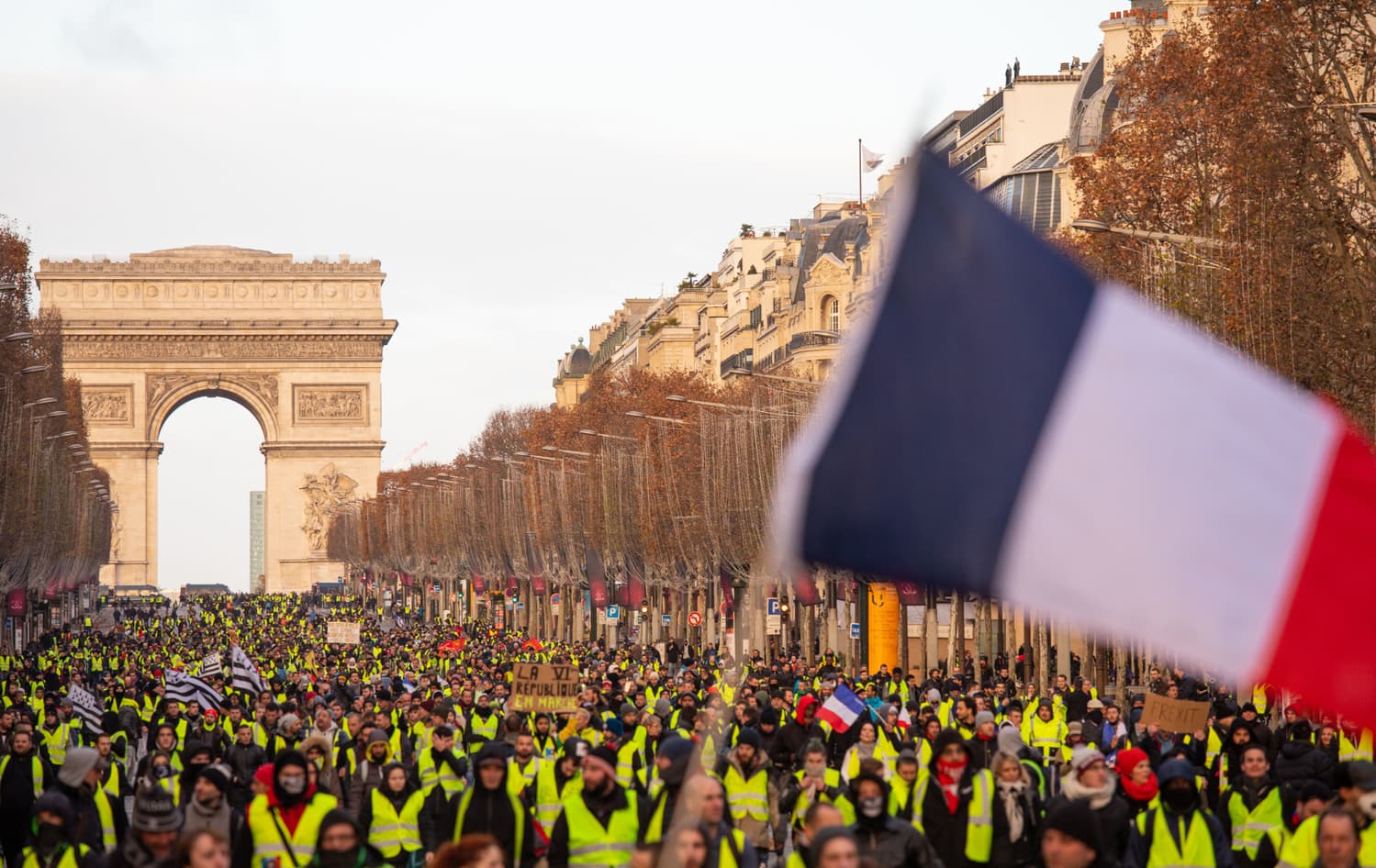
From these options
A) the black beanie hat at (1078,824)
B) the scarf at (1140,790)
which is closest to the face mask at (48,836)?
the black beanie hat at (1078,824)

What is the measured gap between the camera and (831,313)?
74.6 m

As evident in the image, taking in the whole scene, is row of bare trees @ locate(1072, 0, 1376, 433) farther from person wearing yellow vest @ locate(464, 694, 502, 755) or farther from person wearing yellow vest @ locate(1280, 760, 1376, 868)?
person wearing yellow vest @ locate(1280, 760, 1376, 868)

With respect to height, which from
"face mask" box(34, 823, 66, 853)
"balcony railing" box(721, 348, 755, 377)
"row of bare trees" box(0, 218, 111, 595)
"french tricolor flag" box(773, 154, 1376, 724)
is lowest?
"face mask" box(34, 823, 66, 853)

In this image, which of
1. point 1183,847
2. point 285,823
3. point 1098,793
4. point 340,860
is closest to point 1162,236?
point 1098,793

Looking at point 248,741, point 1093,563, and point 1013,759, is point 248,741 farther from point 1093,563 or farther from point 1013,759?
point 1093,563

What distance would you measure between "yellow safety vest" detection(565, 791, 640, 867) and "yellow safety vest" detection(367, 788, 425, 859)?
1661 millimetres

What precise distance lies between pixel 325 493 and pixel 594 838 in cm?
12608

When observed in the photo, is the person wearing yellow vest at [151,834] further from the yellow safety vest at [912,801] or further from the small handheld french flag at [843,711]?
the small handheld french flag at [843,711]

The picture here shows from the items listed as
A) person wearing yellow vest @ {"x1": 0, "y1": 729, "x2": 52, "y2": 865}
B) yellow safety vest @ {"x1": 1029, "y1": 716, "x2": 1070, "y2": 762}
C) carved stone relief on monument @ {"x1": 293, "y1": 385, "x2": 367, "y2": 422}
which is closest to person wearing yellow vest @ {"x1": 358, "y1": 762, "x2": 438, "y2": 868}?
person wearing yellow vest @ {"x1": 0, "y1": 729, "x2": 52, "y2": 865}

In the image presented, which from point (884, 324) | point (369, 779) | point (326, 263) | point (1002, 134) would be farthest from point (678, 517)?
point (326, 263)

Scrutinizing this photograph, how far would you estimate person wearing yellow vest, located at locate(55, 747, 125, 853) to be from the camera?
506 inches

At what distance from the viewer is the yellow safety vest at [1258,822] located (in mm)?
12547

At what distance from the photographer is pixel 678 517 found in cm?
6400

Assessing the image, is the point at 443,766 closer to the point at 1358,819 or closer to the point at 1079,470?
the point at 1358,819
